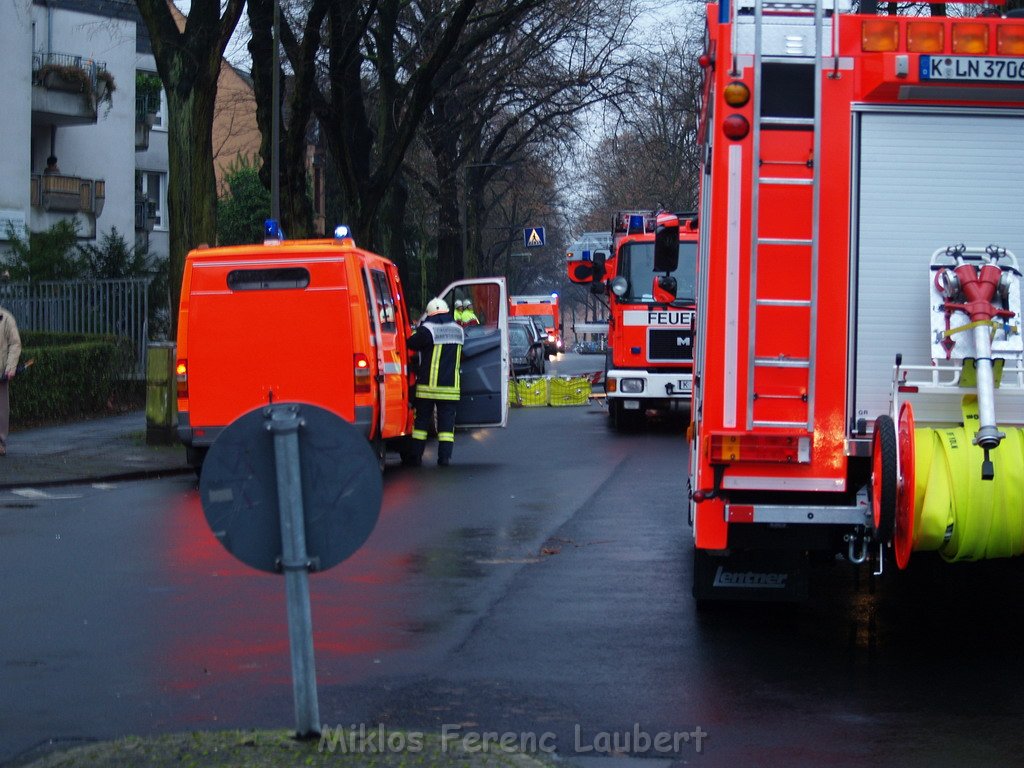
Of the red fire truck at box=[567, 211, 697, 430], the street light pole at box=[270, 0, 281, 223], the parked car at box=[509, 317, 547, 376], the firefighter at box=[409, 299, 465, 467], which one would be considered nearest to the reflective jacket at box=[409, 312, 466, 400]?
the firefighter at box=[409, 299, 465, 467]

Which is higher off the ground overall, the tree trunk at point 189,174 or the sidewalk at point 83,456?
the tree trunk at point 189,174

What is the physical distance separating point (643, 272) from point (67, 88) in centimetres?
2005

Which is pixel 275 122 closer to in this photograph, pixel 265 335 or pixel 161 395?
pixel 161 395

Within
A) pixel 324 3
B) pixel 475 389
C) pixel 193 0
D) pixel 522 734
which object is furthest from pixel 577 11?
pixel 522 734

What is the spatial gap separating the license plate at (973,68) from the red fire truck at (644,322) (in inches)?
549

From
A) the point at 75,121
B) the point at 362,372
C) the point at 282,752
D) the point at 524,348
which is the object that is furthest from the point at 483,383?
the point at 75,121

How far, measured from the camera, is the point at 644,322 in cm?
2152

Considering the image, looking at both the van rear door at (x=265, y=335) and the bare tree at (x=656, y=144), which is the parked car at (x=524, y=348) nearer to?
the bare tree at (x=656, y=144)

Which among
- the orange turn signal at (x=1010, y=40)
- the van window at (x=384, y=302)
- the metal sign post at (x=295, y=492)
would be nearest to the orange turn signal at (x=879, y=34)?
the orange turn signal at (x=1010, y=40)

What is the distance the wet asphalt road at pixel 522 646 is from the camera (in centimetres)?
592

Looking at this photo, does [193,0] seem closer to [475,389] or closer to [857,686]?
[475,389]

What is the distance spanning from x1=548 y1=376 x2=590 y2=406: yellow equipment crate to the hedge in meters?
8.72

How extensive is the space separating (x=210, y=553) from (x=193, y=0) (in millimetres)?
10942

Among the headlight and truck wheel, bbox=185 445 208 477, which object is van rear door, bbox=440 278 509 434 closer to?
truck wheel, bbox=185 445 208 477
